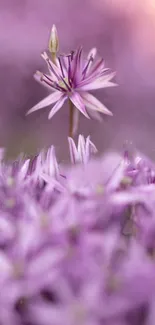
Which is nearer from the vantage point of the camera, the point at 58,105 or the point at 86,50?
the point at 58,105

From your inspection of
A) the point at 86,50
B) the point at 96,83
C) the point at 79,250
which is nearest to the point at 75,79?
the point at 96,83

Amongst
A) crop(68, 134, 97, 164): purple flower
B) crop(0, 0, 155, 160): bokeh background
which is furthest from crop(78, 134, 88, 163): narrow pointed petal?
crop(0, 0, 155, 160): bokeh background

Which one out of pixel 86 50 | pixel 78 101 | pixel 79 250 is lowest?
pixel 79 250

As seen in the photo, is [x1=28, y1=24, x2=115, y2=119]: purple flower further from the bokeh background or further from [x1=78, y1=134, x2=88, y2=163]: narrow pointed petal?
the bokeh background

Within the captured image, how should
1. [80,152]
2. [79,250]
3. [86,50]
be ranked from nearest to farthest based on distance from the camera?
[79,250] < [80,152] < [86,50]

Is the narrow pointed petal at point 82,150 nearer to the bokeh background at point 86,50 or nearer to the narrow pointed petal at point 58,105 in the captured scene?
the narrow pointed petal at point 58,105

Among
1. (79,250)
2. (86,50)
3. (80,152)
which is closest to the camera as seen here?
(79,250)

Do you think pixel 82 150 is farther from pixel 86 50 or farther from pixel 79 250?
pixel 86 50
